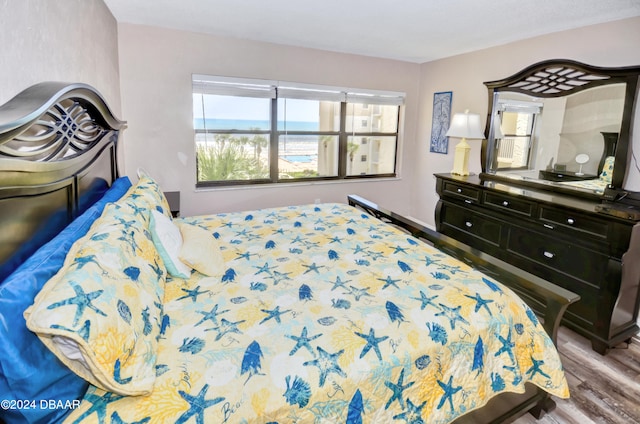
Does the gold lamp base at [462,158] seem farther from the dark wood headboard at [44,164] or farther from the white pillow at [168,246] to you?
the dark wood headboard at [44,164]

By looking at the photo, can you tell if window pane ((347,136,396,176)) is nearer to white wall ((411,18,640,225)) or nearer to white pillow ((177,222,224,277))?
white wall ((411,18,640,225))

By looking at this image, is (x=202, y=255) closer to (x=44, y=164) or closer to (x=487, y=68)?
(x=44, y=164)

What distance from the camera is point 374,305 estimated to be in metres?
1.57

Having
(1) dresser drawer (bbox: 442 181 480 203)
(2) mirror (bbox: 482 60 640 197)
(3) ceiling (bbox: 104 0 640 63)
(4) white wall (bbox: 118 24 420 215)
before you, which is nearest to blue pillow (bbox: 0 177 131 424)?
(3) ceiling (bbox: 104 0 640 63)

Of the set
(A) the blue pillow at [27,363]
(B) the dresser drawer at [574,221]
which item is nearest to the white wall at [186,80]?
(B) the dresser drawer at [574,221]

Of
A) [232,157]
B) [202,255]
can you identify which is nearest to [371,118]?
[232,157]

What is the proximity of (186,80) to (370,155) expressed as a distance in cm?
257

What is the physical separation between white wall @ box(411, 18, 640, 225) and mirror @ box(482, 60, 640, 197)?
143mm

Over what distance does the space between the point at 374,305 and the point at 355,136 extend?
356 centimetres

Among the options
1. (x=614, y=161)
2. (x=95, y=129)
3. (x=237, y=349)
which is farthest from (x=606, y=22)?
(x=95, y=129)

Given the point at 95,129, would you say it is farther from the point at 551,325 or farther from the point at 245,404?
the point at 551,325

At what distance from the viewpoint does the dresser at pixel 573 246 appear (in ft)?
7.57

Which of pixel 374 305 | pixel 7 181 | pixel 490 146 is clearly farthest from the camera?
pixel 490 146

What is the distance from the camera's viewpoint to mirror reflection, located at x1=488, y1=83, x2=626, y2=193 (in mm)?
2773
